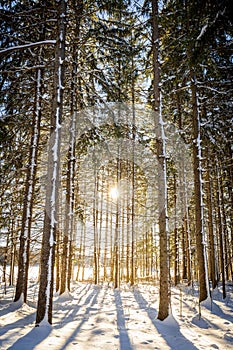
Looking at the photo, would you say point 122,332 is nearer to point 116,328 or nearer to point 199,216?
point 116,328

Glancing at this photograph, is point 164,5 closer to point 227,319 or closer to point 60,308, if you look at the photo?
point 227,319

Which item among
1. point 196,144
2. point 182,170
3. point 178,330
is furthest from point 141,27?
point 178,330

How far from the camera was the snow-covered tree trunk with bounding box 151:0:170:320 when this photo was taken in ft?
22.6

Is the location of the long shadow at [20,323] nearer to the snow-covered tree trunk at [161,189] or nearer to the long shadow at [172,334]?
the long shadow at [172,334]

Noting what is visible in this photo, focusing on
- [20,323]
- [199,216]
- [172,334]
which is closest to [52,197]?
[20,323]

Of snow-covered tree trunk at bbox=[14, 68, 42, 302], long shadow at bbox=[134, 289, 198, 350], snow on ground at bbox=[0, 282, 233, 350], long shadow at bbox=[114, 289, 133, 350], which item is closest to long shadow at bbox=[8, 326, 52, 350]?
snow on ground at bbox=[0, 282, 233, 350]

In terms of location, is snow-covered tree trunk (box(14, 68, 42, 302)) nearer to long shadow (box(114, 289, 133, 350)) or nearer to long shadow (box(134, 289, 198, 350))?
long shadow (box(114, 289, 133, 350))

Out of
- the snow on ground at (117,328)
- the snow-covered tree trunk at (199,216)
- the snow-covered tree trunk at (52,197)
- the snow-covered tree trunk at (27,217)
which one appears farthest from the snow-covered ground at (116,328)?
the snow-covered tree trunk at (27,217)

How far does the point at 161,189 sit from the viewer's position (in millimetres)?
7547

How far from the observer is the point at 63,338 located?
4.89 m

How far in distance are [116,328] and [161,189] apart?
3.76 metres

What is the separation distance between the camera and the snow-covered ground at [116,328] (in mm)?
4637

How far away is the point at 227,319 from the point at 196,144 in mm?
5848

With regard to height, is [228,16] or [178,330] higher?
[228,16]
